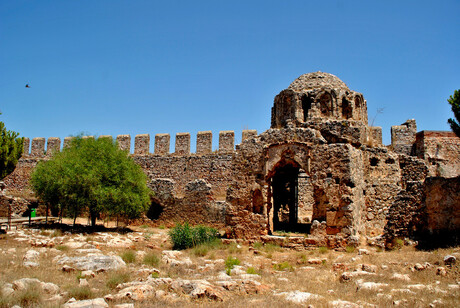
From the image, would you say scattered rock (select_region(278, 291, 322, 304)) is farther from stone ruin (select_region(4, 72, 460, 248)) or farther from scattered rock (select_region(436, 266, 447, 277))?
stone ruin (select_region(4, 72, 460, 248))

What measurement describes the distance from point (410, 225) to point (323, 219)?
2.66 meters

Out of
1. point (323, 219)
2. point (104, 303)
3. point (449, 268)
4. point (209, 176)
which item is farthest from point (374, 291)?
point (209, 176)

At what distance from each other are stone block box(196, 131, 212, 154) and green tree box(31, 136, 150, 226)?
7.28m

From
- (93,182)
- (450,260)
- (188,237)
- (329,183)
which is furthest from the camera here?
(93,182)

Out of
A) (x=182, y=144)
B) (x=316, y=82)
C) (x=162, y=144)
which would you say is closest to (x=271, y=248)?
(x=316, y=82)

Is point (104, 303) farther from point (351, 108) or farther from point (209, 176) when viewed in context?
point (209, 176)

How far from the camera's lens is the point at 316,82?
1675 centimetres

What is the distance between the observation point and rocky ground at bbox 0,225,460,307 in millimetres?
6453

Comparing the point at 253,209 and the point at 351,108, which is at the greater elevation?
the point at 351,108

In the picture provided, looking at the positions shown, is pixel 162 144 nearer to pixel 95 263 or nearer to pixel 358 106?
pixel 358 106

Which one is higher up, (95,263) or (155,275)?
(95,263)

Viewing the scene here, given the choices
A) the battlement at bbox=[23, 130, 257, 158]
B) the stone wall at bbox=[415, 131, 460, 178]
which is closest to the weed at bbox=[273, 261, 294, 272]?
the battlement at bbox=[23, 130, 257, 158]

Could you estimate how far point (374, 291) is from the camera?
7125 millimetres

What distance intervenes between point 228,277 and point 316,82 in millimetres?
10878
